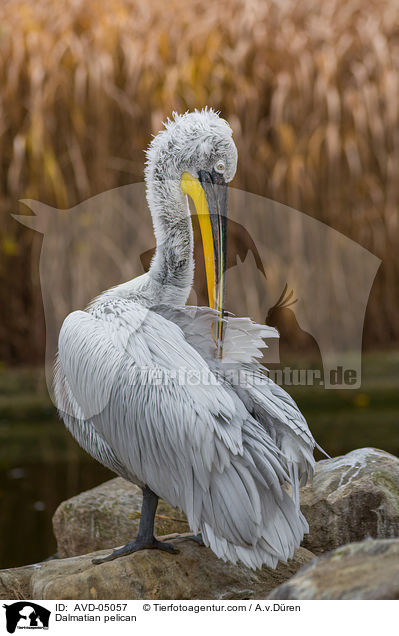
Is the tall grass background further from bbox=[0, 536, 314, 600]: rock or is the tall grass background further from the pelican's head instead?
bbox=[0, 536, 314, 600]: rock

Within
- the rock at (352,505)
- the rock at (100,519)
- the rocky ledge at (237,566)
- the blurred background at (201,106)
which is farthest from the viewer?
the blurred background at (201,106)

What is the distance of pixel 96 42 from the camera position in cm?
479

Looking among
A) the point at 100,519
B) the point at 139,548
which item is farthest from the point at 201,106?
the point at 139,548

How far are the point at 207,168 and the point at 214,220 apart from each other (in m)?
0.14

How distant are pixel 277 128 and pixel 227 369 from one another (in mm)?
3118

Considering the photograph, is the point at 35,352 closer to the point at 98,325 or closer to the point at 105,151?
the point at 105,151

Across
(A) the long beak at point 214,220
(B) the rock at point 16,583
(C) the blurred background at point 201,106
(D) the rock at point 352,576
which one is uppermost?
(C) the blurred background at point 201,106

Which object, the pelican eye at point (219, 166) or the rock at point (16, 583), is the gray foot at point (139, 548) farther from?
the pelican eye at point (219, 166)

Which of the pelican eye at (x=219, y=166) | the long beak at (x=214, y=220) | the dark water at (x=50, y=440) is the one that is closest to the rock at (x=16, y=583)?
the dark water at (x=50, y=440)

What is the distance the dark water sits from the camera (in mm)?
3186

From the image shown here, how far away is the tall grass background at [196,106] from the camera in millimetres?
4738

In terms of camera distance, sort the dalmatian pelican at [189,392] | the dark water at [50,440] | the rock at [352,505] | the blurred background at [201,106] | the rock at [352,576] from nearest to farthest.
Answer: the rock at [352,576], the dalmatian pelican at [189,392], the rock at [352,505], the dark water at [50,440], the blurred background at [201,106]
